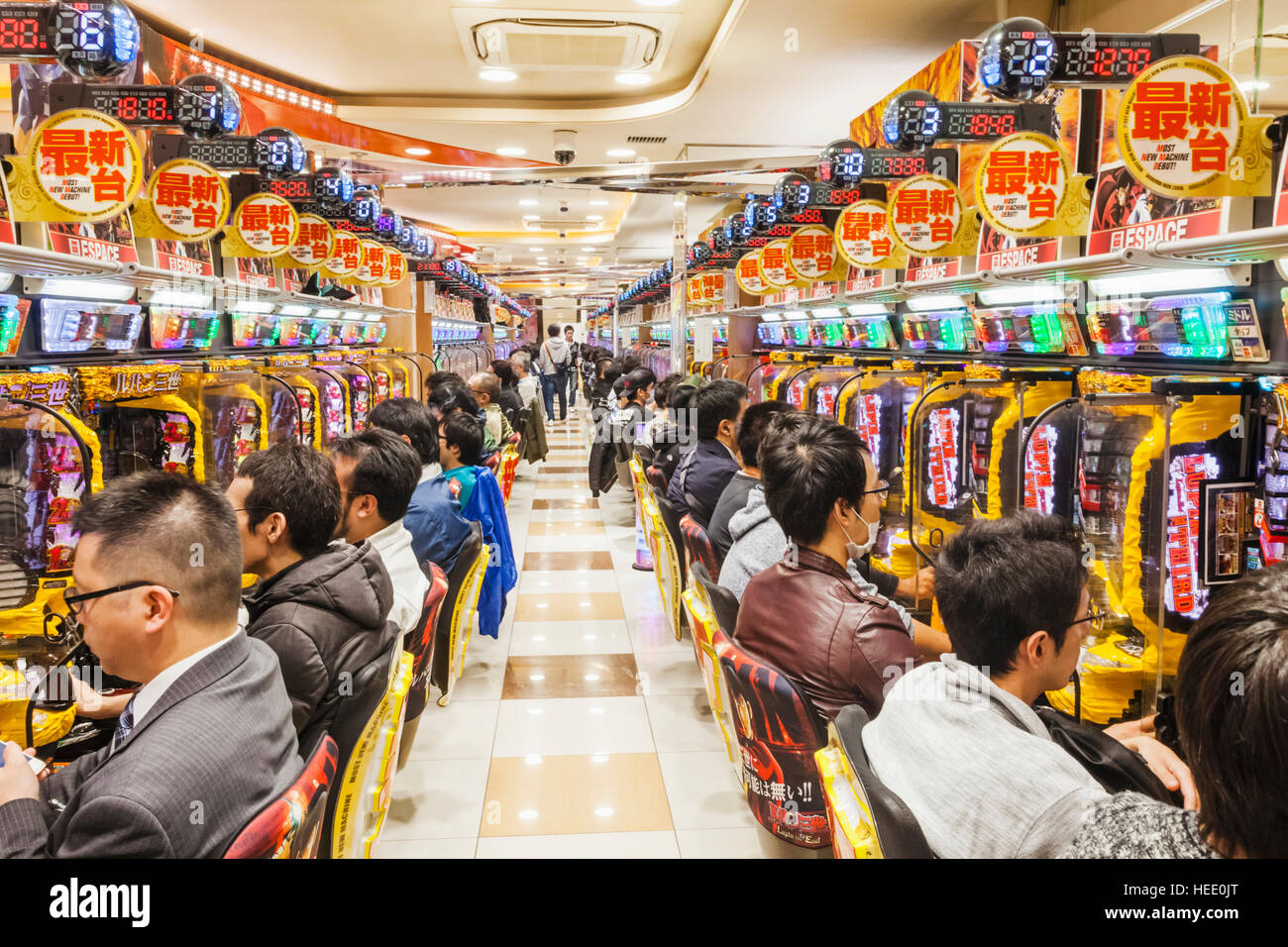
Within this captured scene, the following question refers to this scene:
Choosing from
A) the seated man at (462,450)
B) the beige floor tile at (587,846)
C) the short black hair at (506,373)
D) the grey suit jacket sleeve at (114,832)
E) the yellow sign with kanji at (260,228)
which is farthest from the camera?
the short black hair at (506,373)

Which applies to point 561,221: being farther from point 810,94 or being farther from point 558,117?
point 810,94

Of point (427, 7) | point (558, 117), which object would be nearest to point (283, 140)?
point (427, 7)

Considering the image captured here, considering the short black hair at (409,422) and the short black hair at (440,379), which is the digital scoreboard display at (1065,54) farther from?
the short black hair at (440,379)

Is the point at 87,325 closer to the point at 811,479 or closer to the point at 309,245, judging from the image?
the point at 309,245

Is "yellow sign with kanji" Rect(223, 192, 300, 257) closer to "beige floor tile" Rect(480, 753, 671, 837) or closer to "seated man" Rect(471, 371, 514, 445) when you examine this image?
"seated man" Rect(471, 371, 514, 445)

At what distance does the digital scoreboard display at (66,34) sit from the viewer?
8.44 ft

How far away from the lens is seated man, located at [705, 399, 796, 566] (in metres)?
3.53

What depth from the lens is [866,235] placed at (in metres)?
4.59

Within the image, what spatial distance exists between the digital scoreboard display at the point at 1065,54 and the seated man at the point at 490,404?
4677 millimetres

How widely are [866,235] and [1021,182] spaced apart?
5.15 ft

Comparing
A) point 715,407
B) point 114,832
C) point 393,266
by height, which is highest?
point 393,266

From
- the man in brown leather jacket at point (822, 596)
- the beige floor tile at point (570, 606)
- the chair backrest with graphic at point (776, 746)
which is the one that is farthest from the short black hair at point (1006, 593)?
the beige floor tile at point (570, 606)

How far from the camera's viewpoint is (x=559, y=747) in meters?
3.65

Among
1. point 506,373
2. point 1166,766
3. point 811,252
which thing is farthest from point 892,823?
point 506,373
